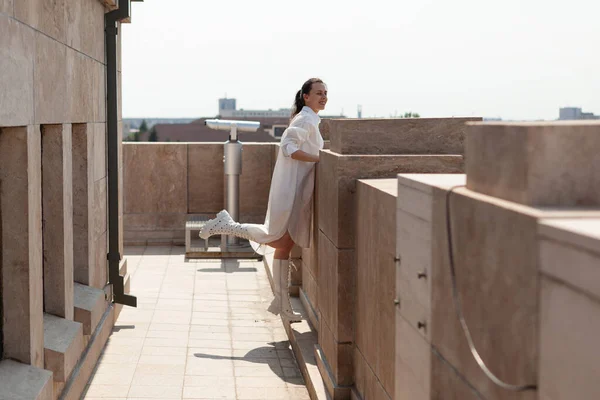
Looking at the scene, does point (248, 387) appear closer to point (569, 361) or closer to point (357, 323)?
point (357, 323)

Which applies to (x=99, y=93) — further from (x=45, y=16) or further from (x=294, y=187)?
(x=45, y=16)

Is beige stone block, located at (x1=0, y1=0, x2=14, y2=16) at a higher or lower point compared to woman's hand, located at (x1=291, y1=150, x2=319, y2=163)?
higher

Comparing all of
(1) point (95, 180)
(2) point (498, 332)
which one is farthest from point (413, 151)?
(2) point (498, 332)

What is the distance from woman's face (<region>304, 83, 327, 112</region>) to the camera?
745 cm

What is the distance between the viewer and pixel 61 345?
560 centimetres

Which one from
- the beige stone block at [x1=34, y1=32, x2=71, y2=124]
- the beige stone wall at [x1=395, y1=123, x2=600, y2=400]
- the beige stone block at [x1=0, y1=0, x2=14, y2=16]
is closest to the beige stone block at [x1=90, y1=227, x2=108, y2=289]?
the beige stone block at [x1=34, y1=32, x2=71, y2=124]

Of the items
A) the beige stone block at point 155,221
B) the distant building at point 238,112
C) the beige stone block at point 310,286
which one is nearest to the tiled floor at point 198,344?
the beige stone block at point 310,286

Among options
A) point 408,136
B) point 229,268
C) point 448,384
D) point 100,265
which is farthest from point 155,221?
point 448,384

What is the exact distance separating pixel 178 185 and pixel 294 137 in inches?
251

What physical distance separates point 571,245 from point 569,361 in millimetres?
251

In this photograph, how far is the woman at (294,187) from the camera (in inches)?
288

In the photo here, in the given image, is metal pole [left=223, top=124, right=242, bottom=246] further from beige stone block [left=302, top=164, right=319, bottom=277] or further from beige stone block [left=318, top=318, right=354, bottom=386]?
beige stone block [left=318, top=318, right=354, bottom=386]

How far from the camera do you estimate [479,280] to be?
284 cm

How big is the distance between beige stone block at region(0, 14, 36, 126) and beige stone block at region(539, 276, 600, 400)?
270 centimetres
